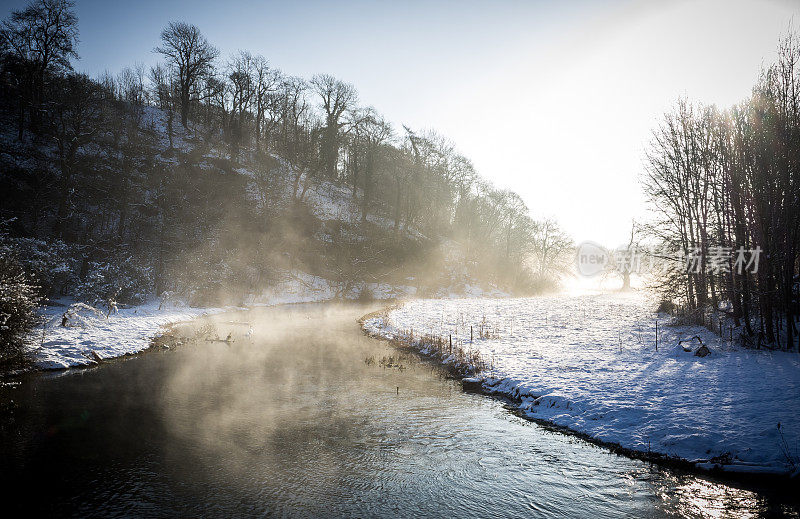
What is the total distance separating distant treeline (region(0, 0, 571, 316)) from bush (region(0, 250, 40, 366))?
8.44m

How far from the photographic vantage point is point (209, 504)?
6.46 metres

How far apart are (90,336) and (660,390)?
72.4 feet

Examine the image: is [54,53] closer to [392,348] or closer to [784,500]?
[392,348]

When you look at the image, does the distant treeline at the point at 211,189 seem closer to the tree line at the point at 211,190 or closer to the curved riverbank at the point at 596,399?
the tree line at the point at 211,190

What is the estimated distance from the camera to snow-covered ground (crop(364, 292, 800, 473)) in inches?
320

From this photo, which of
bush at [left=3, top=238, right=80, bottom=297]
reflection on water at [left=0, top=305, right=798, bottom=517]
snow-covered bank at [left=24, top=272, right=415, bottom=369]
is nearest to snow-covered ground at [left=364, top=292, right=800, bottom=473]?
reflection on water at [left=0, top=305, right=798, bottom=517]

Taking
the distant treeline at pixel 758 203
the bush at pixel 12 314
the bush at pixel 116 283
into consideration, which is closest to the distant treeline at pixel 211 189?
the bush at pixel 116 283

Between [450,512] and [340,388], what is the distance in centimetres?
705

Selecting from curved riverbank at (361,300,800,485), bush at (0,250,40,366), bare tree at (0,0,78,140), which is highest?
bare tree at (0,0,78,140)

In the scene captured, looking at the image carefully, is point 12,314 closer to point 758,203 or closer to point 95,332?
point 95,332

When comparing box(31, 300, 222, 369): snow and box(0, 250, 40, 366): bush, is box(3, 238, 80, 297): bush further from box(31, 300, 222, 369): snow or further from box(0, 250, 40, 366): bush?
box(0, 250, 40, 366): bush

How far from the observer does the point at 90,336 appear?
16031 mm

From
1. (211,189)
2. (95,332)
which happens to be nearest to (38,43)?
(211,189)

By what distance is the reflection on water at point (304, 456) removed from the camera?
658cm
